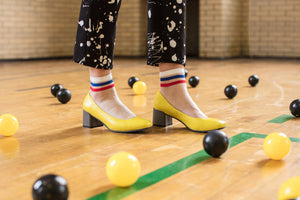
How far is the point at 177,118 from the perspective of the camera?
1.99 metres

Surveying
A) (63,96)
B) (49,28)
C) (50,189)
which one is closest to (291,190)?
(50,189)

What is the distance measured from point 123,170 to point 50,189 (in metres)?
0.26

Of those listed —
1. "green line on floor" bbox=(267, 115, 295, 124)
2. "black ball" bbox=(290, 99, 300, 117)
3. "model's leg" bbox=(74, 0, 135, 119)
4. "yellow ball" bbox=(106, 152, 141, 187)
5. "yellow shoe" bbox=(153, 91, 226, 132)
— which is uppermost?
"model's leg" bbox=(74, 0, 135, 119)

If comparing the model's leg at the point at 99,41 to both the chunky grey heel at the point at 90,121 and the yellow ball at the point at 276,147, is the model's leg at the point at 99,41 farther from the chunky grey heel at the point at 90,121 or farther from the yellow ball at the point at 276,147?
the yellow ball at the point at 276,147

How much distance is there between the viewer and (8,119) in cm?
185

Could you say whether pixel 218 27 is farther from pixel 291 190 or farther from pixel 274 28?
pixel 291 190

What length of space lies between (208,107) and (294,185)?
162 cm

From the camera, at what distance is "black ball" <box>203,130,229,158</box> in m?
1.44

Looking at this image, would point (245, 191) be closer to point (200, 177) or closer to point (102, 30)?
point (200, 177)

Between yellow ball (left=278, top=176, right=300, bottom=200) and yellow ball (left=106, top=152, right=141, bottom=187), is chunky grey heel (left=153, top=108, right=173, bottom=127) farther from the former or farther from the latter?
yellow ball (left=278, top=176, right=300, bottom=200)

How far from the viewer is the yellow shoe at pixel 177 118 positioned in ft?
6.23

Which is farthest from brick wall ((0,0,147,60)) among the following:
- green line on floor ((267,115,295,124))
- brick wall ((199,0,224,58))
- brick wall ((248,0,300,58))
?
green line on floor ((267,115,295,124))

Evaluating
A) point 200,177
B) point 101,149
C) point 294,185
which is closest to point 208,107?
point 101,149

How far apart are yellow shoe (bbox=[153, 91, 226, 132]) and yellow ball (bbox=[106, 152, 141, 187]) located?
29.7 inches
